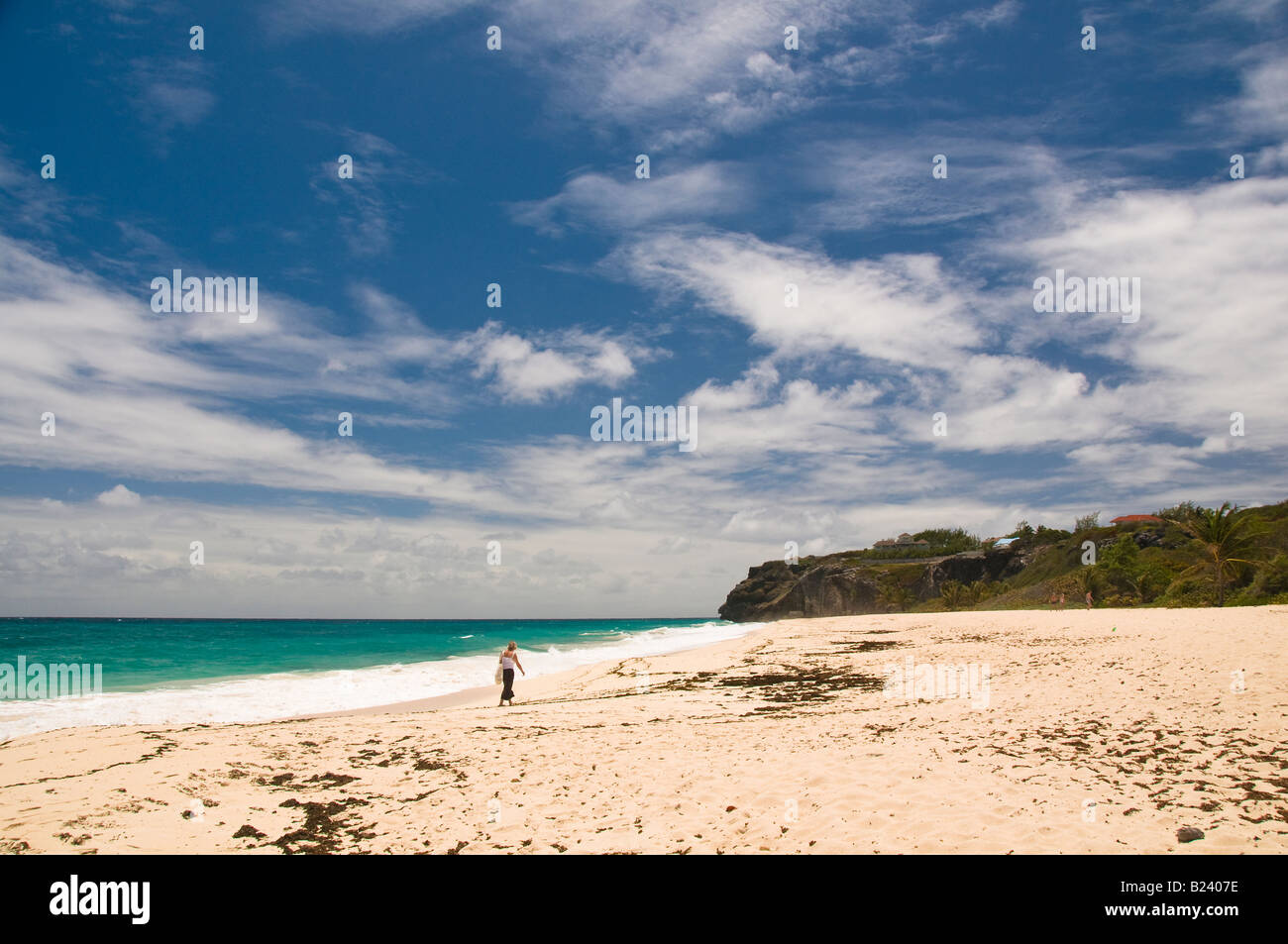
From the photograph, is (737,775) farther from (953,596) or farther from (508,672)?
(953,596)

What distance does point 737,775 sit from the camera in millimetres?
8516

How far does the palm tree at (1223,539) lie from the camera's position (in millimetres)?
34406

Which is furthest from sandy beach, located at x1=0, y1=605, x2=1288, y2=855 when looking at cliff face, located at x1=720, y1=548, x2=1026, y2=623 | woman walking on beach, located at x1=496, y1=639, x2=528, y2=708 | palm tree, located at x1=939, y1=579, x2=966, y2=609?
cliff face, located at x1=720, y1=548, x2=1026, y2=623

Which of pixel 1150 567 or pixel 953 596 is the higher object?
pixel 1150 567

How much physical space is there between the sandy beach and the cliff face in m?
68.8

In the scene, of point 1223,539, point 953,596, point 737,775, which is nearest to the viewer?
point 737,775

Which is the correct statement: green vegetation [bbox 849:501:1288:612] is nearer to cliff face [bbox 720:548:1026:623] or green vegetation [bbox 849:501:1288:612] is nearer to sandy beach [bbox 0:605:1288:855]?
cliff face [bbox 720:548:1026:623]

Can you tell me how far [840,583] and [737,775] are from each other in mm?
92563

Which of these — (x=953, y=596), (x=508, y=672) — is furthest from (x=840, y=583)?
(x=508, y=672)

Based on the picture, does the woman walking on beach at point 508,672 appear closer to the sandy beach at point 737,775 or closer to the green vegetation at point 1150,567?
the sandy beach at point 737,775

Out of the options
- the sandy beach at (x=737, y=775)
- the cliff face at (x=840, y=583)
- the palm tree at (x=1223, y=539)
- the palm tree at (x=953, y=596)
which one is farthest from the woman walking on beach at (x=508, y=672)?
the cliff face at (x=840, y=583)

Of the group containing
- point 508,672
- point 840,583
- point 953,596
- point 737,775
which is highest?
point 737,775

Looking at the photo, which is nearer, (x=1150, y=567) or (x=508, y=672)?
(x=508, y=672)
